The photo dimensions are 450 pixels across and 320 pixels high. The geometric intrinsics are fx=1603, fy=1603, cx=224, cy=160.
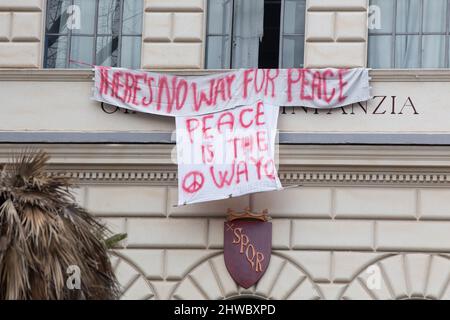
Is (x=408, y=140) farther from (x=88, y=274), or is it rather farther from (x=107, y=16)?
(x=88, y=274)

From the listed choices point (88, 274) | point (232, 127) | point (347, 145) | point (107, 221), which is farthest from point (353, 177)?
point (88, 274)

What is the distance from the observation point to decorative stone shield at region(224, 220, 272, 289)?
2692 cm

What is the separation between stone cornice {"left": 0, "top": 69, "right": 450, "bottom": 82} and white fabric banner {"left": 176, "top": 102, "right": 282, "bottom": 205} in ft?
3.22

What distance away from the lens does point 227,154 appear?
1068 inches

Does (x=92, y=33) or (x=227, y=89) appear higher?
(x=92, y=33)

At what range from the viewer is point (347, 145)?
26.9 meters

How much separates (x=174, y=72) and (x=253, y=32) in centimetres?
161

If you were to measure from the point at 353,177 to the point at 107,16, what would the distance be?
5340 mm

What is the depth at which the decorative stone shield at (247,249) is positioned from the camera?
26.9m

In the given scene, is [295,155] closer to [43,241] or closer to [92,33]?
[92,33]

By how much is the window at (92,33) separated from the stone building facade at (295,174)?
0.36 meters

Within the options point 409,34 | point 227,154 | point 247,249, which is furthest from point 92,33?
point 409,34

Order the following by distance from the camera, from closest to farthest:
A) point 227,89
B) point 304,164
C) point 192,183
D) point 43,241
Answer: point 43,241 < point 304,164 < point 192,183 < point 227,89
